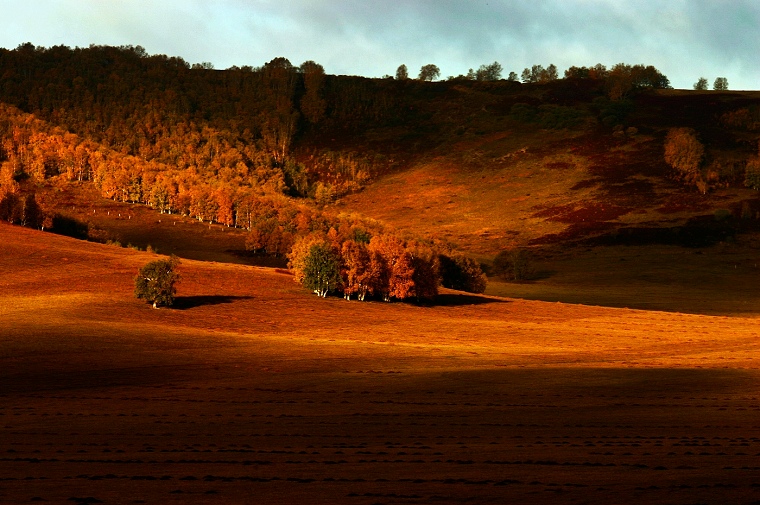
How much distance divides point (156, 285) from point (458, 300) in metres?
31.8

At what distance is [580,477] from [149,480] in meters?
9.25

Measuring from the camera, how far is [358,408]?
28.2 meters

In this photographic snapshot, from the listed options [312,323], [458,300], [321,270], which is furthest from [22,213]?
[312,323]

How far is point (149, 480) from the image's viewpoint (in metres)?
17.5

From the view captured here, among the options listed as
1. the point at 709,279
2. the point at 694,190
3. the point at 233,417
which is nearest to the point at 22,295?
the point at 233,417

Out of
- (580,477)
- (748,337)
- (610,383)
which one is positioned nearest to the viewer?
(580,477)

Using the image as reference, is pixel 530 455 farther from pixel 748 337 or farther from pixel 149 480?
pixel 748 337

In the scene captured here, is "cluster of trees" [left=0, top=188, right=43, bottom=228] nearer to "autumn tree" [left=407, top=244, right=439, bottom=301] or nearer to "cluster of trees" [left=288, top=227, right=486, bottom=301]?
"cluster of trees" [left=288, top=227, right=486, bottom=301]

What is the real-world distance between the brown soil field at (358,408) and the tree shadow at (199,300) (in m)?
1.58

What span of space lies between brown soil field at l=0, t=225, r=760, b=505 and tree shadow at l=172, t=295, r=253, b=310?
62.2 inches

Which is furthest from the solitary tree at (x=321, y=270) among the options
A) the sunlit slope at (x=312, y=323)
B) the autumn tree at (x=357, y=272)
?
the sunlit slope at (x=312, y=323)

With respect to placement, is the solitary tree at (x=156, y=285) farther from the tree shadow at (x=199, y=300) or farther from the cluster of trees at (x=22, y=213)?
the cluster of trees at (x=22, y=213)

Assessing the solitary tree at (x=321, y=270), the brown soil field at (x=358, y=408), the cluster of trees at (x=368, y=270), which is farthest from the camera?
the cluster of trees at (x=368, y=270)

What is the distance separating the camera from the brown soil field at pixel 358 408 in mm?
17219
